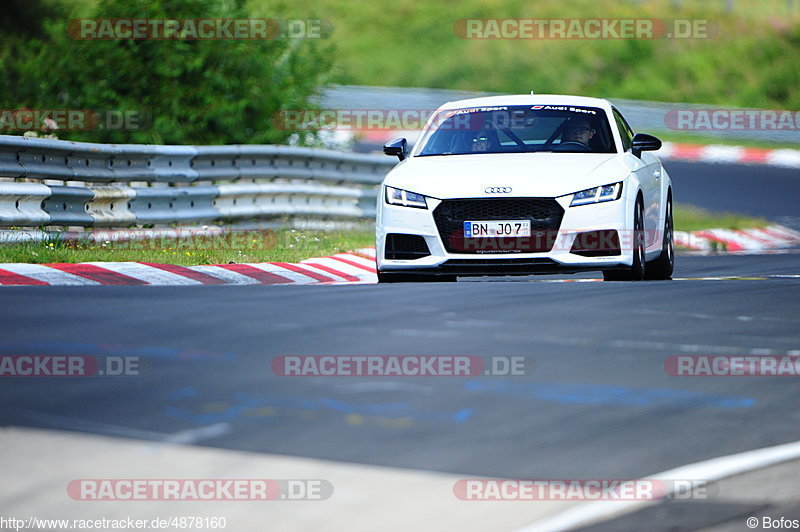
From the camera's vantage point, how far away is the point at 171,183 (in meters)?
16.5

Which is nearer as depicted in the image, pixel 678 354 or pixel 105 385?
pixel 105 385

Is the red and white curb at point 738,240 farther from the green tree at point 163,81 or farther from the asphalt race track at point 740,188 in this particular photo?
the green tree at point 163,81

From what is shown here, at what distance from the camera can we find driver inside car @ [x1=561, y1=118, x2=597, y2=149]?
1234cm

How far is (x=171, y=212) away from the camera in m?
15.5

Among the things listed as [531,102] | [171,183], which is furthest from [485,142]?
[171,183]

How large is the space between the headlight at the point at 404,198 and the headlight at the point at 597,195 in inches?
44.5

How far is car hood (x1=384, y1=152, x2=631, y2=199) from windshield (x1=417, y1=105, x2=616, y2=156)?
A: 14.3 inches

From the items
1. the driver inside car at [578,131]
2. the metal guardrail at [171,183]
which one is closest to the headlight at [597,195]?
the driver inside car at [578,131]

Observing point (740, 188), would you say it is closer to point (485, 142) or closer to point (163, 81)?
point (163, 81)

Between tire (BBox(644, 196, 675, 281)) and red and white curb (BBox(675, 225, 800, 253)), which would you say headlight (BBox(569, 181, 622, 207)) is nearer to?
tire (BBox(644, 196, 675, 281))

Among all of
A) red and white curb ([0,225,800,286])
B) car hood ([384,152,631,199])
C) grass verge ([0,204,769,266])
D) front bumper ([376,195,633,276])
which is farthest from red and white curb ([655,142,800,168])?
front bumper ([376,195,633,276])

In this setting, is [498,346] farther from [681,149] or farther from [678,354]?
[681,149]

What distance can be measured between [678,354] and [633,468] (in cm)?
240

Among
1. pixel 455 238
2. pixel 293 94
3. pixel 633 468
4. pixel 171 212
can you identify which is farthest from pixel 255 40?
A: pixel 633 468
